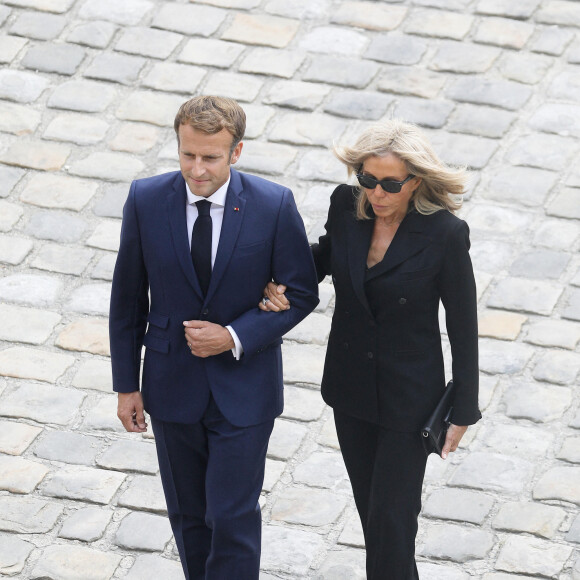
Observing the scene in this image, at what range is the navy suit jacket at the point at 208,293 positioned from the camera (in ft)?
14.2

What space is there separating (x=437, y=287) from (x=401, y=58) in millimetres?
4766

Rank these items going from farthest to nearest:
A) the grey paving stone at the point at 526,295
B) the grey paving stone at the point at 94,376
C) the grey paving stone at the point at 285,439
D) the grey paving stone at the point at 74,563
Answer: the grey paving stone at the point at 526,295 < the grey paving stone at the point at 94,376 < the grey paving stone at the point at 285,439 < the grey paving stone at the point at 74,563

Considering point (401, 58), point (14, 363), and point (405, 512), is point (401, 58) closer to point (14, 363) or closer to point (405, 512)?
point (14, 363)

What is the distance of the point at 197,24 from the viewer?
9.18 meters

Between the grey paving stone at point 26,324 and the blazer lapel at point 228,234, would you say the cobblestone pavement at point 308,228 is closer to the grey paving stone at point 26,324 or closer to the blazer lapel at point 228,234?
the grey paving stone at point 26,324

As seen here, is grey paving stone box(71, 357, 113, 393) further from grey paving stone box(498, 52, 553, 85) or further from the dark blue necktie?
grey paving stone box(498, 52, 553, 85)

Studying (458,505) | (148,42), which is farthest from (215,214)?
(148,42)

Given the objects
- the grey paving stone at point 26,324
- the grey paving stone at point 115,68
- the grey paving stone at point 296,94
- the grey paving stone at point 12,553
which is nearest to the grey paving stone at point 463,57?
the grey paving stone at point 296,94

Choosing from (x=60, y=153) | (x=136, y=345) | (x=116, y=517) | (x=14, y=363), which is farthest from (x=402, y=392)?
(x=60, y=153)

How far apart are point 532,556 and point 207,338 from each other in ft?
6.05

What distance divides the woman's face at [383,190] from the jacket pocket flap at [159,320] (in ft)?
2.77

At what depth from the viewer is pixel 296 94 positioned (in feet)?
28.0

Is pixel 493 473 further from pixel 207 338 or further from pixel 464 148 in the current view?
pixel 464 148

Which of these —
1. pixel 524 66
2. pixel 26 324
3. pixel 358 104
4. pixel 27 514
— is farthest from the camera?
pixel 524 66
